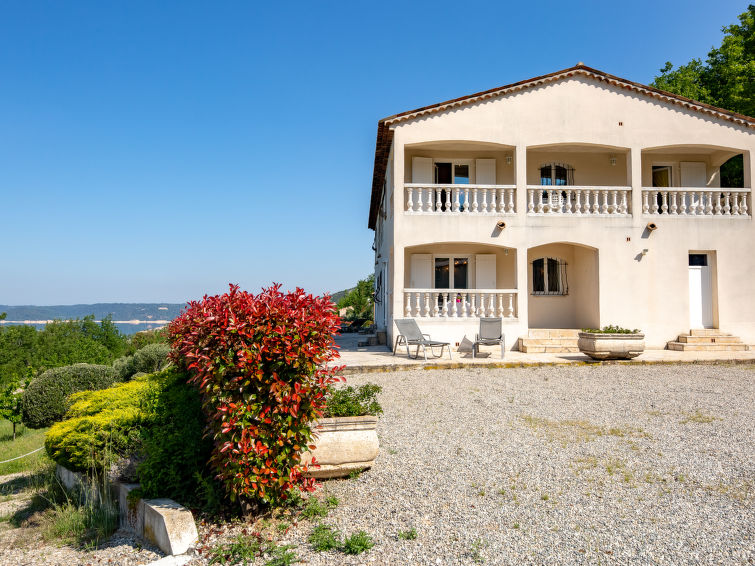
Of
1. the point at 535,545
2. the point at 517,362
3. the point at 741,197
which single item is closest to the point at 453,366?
the point at 517,362

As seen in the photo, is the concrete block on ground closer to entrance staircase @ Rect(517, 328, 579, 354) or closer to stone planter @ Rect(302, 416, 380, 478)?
stone planter @ Rect(302, 416, 380, 478)

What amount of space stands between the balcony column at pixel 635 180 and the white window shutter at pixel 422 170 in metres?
5.88

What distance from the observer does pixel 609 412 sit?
711cm

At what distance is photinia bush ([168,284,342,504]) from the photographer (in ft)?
11.6

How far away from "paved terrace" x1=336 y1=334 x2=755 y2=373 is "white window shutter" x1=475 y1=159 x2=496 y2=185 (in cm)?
539

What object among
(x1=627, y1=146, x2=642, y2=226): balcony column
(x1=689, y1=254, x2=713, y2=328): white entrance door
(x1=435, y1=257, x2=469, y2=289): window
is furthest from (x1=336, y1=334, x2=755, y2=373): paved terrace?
(x1=627, y1=146, x2=642, y2=226): balcony column

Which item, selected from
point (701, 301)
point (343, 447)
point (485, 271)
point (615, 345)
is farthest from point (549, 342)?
point (343, 447)

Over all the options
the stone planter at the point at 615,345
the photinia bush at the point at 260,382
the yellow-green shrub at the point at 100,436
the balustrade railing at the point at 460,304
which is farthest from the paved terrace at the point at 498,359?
the photinia bush at the point at 260,382

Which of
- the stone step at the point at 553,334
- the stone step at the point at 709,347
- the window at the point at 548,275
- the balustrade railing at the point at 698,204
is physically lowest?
the stone step at the point at 709,347

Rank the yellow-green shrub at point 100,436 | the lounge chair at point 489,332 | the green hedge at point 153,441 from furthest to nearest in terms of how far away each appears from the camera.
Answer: the lounge chair at point 489,332
the yellow-green shrub at point 100,436
the green hedge at point 153,441

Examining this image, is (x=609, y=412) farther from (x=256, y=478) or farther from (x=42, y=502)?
(x=42, y=502)

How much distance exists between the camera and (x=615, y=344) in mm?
11266

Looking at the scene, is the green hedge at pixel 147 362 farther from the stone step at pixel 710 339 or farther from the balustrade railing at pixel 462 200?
the stone step at pixel 710 339

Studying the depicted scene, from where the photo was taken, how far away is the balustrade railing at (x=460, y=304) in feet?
44.3
